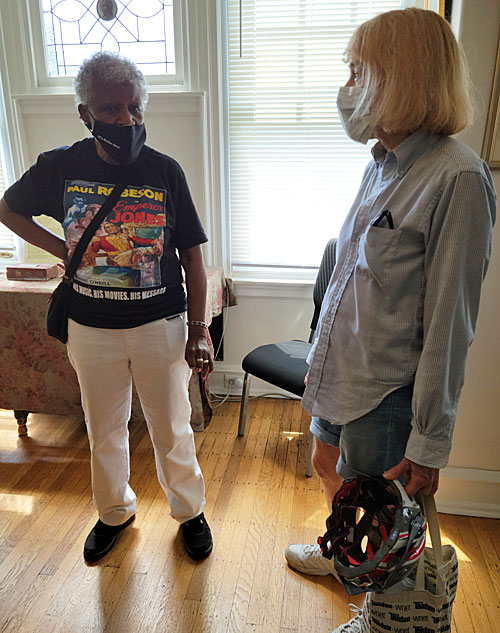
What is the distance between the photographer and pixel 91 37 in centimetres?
255

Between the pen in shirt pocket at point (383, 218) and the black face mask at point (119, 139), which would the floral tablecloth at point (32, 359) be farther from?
the pen in shirt pocket at point (383, 218)

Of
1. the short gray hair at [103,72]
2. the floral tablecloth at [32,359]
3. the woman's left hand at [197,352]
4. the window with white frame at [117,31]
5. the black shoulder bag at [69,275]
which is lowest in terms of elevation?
the floral tablecloth at [32,359]

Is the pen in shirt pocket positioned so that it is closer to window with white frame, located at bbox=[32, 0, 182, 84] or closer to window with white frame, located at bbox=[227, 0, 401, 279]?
Result: window with white frame, located at bbox=[227, 0, 401, 279]

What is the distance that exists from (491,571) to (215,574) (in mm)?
880

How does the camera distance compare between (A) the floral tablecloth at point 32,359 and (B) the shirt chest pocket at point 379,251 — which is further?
(A) the floral tablecloth at point 32,359

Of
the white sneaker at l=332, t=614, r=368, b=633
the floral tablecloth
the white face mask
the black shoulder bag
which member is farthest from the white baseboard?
the black shoulder bag

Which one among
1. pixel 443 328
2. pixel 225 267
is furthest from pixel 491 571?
pixel 225 267

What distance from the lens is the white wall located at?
1743 millimetres

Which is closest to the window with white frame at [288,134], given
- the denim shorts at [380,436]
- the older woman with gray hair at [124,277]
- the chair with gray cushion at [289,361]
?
the chair with gray cushion at [289,361]

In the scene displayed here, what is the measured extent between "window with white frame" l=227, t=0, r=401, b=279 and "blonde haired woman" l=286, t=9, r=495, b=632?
56.7 inches

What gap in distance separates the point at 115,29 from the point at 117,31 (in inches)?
0.5

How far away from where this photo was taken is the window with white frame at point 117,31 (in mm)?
2480

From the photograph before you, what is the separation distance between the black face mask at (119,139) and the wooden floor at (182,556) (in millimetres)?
1252

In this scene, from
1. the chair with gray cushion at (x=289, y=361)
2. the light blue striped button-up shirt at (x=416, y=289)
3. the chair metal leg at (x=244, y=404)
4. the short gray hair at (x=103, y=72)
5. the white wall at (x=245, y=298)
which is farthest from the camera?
the chair metal leg at (x=244, y=404)
